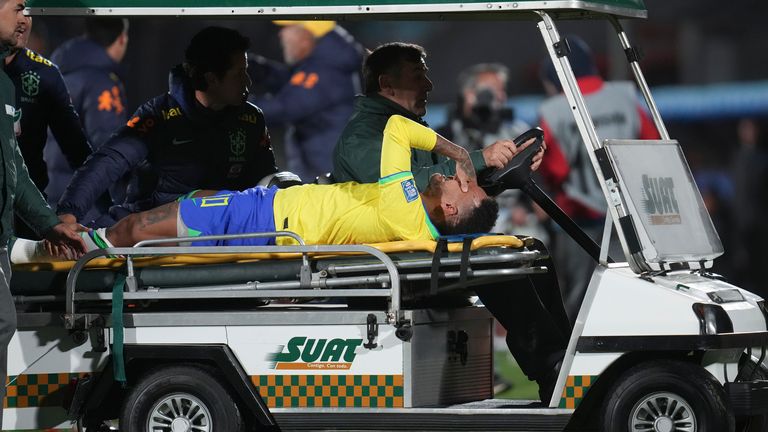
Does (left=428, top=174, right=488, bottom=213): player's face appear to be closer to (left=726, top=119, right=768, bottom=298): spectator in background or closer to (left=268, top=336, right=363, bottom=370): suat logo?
(left=268, top=336, right=363, bottom=370): suat logo

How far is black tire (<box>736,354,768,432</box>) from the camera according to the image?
617 cm

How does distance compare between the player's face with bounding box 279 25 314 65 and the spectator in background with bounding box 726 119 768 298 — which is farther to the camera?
the spectator in background with bounding box 726 119 768 298

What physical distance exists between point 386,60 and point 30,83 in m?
2.02

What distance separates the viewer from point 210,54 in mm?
7555

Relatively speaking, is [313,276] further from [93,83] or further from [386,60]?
[93,83]

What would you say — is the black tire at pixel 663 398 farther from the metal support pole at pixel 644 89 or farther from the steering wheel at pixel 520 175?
the metal support pole at pixel 644 89

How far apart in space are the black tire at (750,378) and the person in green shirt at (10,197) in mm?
2936

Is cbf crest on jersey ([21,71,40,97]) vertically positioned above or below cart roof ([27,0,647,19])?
below

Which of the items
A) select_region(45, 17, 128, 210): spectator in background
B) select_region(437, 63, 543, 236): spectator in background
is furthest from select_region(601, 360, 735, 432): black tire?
select_region(437, 63, 543, 236): spectator in background

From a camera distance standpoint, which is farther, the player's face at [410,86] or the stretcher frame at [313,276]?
the player's face at [410,86]

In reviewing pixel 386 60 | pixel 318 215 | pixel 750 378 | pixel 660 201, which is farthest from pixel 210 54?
pixel 750 378

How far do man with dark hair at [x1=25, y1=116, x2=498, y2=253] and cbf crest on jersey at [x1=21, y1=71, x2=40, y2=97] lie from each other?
51.8 inches

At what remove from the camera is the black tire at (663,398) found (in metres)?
5.96

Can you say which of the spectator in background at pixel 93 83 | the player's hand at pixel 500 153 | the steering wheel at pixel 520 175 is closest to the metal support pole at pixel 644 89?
the steering wheel at pixel 520 175
